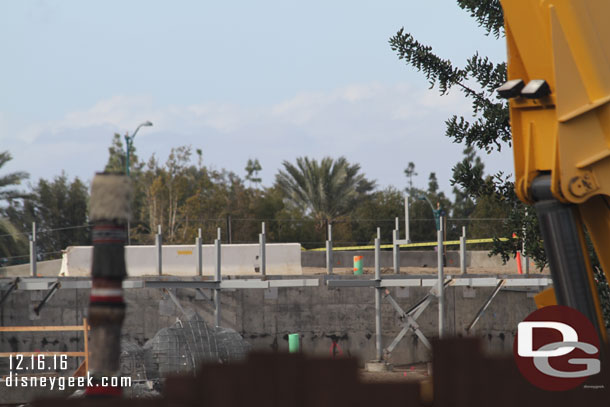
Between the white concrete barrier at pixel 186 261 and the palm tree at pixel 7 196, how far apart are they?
3.74m

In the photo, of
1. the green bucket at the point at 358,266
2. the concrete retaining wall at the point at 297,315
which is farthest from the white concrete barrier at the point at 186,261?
the concrete retaining wall at the point at 297,315

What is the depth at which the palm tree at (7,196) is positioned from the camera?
1247 inches

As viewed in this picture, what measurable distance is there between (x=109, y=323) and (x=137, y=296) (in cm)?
2053

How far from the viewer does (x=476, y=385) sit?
6.25 metres

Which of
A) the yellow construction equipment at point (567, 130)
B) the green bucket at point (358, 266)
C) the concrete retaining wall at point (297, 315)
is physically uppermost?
the yellow construction equipment at point (567, 130)

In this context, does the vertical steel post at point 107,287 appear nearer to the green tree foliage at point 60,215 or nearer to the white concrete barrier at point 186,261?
the white concrete barrier at point 186,261

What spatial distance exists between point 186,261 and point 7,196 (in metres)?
10.4

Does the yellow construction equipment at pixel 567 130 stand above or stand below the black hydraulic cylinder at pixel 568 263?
above

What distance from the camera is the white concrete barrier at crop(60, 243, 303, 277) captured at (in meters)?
28.4

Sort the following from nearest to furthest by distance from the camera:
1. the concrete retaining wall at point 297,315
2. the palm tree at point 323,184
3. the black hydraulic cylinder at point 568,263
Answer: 1. the black hydraulic cylinder at point 568,263
2. the concrete retaining wall at point 297,315
3. the palm tree at point 323,184

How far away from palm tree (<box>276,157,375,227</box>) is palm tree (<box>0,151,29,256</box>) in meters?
18.0

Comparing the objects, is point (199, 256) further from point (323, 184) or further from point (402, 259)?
point (323, 184)

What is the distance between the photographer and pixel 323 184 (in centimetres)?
4938

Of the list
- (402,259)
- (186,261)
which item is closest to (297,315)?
Result: (186,261)
